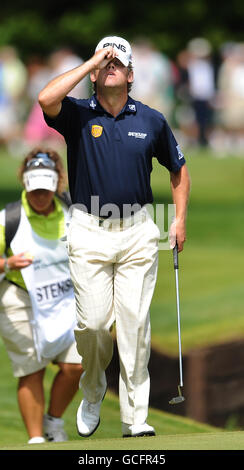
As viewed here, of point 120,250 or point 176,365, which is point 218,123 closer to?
point 176,365

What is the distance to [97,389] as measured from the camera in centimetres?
740

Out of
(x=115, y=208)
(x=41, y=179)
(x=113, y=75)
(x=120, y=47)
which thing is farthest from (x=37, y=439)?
(x=120, y=47)

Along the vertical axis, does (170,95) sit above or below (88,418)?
above

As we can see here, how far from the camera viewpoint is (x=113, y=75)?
688cm

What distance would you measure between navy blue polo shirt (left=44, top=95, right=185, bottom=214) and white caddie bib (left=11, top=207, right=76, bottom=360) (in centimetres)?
144

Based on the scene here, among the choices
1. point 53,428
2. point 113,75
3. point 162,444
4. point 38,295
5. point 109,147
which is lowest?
point 53,428

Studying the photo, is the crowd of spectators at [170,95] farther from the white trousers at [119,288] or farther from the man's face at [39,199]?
the white trousers at [119,288]

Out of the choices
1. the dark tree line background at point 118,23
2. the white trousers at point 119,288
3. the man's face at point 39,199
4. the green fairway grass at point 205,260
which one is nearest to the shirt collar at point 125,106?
the white trousers at point 119,288

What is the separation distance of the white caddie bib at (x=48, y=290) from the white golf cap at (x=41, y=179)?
21cm

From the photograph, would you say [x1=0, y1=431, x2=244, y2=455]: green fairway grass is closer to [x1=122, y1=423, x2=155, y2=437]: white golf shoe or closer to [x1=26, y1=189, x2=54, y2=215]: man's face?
[x1=122, y1=423, x2=155, y2=437]: white golf shoe

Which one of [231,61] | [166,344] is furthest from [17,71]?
[166,344]

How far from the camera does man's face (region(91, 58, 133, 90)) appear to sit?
271 inches

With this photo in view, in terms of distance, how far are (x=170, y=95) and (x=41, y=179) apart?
22861mm

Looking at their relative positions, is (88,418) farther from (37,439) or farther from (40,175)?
(40,175)
